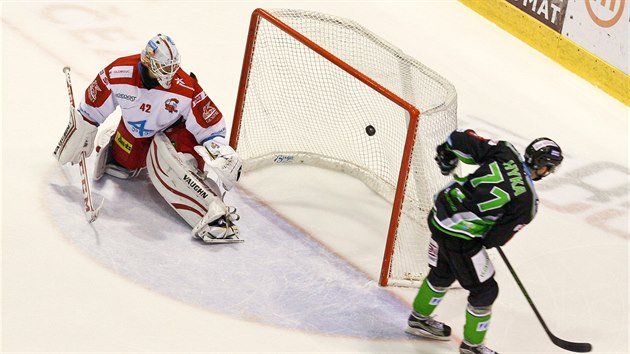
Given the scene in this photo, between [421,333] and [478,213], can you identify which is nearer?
[478,213]

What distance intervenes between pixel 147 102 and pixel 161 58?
0.28 m

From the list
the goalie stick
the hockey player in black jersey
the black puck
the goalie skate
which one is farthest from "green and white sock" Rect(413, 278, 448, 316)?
the goalie stick

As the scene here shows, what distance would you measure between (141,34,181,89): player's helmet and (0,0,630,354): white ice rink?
0.68 metres

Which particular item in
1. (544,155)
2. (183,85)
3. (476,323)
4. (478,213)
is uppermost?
(544,155)

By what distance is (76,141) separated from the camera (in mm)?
5352

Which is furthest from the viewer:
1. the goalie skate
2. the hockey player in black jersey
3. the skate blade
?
the goalie skate

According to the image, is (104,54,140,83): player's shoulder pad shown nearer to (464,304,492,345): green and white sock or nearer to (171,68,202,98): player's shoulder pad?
(171,68,202,98): player's shoulder pad

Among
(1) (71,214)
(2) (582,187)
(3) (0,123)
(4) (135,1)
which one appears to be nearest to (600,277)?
(2) (582,187)

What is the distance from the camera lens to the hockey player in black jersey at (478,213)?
14.6 ft

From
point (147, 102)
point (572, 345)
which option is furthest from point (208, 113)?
point (572, 345)

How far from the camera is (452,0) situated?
26.6ft

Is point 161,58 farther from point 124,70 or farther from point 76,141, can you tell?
point 76,141

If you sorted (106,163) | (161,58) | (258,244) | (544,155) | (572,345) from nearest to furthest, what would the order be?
(544,155) → (572,345) → (161,58) → (258,244) → (106,163)

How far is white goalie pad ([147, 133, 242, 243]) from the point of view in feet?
17.3
